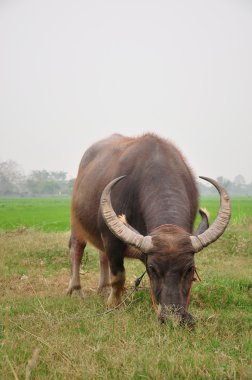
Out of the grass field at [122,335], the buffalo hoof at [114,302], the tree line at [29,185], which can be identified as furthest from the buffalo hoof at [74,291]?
the tree line at [29,185]

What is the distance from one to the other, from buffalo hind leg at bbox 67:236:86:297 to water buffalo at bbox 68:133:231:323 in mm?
14

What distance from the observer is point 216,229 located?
3717mm

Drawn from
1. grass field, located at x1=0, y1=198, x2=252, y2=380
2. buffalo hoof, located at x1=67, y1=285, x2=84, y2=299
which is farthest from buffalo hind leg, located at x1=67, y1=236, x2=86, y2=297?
grass field, located at x1=0, y1=198, x2=252, y2=380

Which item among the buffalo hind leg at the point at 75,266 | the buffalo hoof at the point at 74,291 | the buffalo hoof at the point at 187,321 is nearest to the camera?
the buffalo hoof at the point at 187,321

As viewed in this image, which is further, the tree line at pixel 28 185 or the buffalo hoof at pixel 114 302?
the tree line at pixel 28 185

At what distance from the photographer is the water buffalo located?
3.42 m

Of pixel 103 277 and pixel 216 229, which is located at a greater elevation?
pixel 216 229

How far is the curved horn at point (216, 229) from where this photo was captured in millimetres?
3541

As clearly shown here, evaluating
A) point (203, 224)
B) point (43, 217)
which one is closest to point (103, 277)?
point (203, 224)

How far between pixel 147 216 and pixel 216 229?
0.64 meters

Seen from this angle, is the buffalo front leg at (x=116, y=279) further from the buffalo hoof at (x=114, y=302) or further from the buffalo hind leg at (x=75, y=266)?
the buffalo hind leg at (x=75, y=266)

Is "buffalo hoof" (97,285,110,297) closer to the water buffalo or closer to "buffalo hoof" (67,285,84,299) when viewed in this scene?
the water buffalo

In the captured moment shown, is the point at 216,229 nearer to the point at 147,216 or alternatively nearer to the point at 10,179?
the point at 147,216

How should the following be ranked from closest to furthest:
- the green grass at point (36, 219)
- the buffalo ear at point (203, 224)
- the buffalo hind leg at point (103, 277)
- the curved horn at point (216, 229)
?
the curved horn at point (216, 229) < the buffalo ear at point (203, 224) < the buffalo hind leg at point (103, 277) < the green grass at point (36, 219)
